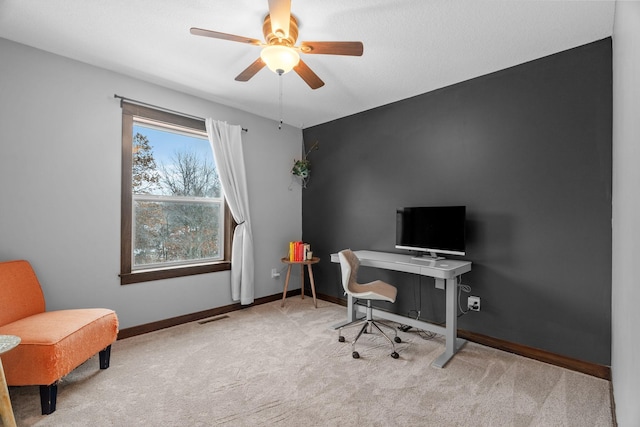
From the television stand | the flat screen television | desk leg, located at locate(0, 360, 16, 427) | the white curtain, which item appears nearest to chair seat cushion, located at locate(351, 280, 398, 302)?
the television stand

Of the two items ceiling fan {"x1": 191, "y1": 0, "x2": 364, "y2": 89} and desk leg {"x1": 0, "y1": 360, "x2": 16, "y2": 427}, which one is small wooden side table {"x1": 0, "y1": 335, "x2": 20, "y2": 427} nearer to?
desk leg {"x1": 0, "y1": 360, "x2": 16, "y2": 427}

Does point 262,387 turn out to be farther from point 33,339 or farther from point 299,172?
point 299,172

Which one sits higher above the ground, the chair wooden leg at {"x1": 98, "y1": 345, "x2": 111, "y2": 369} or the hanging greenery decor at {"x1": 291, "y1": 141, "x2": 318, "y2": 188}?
the hanging greenery decor at {"x1": 291, "y1": 141, "x2": 318, "y2": 188}

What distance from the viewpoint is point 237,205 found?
381 cm

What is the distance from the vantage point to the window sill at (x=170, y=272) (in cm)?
302

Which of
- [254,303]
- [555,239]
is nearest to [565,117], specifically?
[555,239]

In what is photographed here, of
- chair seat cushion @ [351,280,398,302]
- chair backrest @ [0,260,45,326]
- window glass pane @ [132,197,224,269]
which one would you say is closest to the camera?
chair backrest @ [0,260,45,326]

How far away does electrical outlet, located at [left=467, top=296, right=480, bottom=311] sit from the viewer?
9.46 ft

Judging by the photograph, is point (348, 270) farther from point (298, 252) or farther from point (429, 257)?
point (298, 252)

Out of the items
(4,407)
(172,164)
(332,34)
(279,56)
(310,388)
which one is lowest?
(310,388)

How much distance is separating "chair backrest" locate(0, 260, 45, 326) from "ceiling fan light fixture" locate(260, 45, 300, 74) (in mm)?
2424

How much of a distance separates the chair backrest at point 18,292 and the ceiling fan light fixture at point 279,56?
2424mm

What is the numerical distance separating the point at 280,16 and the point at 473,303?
2.89 meters

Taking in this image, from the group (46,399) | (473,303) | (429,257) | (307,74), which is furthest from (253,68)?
(473,303)
